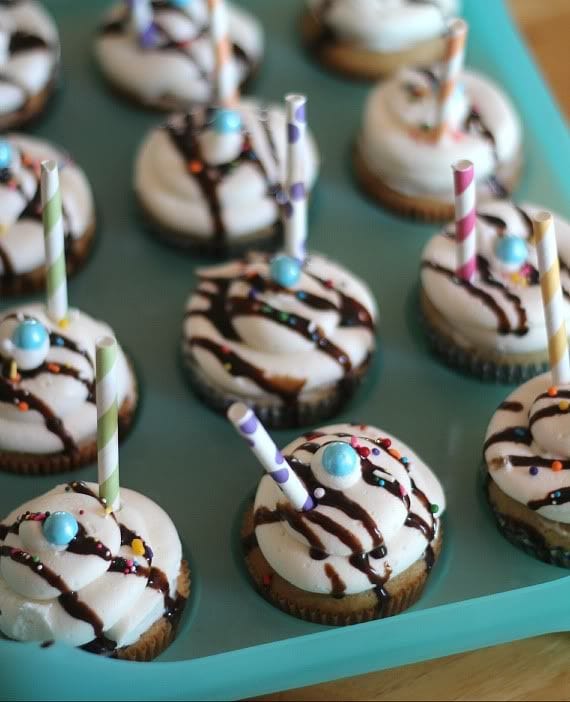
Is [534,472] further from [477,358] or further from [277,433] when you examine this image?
[277,433]

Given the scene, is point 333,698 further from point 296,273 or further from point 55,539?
point 296,273

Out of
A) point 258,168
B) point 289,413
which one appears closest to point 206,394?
point 289,413

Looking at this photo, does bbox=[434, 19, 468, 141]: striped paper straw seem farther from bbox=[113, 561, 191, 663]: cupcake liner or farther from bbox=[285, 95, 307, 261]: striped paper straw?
bbox=[113, 561, 191, 663]: cupcake liner

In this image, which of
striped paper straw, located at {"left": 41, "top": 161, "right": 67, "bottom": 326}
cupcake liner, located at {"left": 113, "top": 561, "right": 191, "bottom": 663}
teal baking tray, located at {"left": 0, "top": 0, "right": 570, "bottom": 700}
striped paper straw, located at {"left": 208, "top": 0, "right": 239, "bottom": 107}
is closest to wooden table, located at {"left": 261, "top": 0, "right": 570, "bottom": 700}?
teal baking tray, located at {"left": 0, "top": 0, "right": 570, "bottom": 700}

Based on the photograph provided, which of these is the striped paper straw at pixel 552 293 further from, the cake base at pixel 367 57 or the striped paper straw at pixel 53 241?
the cake base at pixel 367 57

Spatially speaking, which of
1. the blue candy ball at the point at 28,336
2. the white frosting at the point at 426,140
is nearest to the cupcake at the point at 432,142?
the white frosting at the point at 426,140
